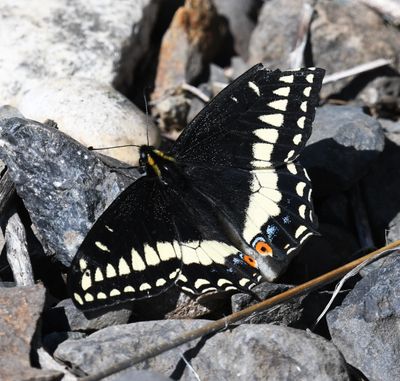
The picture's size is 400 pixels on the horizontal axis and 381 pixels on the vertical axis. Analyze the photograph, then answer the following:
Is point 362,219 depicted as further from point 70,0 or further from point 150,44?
point 70,0

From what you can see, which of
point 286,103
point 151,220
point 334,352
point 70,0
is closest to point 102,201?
point 151,220

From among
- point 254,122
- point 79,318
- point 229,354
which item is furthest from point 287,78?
point 79,318

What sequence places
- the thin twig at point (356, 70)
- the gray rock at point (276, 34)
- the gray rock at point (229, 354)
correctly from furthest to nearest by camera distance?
the gray rock at point (276, 34)
the thin twig at point (356, 70)
the gray rock at point (229, 354)

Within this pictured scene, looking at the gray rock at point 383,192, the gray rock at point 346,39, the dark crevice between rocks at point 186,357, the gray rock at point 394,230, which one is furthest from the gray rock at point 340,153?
the dark crevice between rocks at point 186,357

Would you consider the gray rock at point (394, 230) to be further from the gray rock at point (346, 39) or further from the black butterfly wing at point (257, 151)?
the gray rock at point (346, 39)

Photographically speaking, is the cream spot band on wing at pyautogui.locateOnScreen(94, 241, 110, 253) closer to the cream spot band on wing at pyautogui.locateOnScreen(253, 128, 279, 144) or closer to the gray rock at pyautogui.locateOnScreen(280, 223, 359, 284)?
the cream spot band on wing at pyautogui.locateOnScreen(253, 128, 279, 144)

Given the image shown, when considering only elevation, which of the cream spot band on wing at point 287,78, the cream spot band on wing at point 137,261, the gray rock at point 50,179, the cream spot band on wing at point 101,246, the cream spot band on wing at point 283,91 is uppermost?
the cream spot band on wing at point 287,78
